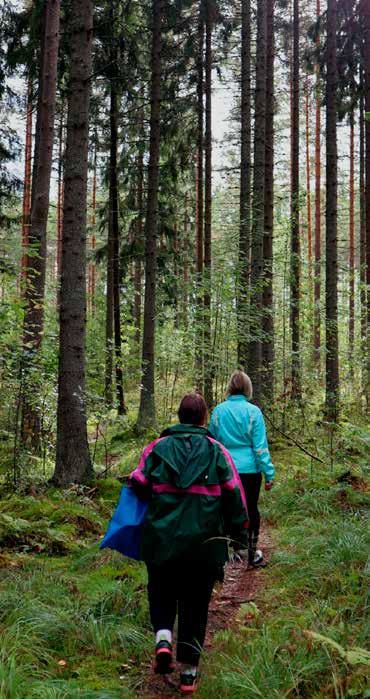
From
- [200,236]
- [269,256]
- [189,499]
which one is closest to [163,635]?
[189,499]

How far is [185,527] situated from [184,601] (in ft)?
1.77

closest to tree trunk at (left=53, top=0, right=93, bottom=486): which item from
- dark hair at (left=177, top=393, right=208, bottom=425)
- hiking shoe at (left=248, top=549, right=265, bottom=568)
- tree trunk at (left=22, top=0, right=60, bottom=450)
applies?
hiking shoe at (left=248, top=549, right=265, bottom=568)

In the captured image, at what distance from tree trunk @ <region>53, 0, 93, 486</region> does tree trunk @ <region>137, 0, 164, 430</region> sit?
5545mm

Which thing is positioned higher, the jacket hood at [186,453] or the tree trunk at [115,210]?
the tree trunk at [115,210]

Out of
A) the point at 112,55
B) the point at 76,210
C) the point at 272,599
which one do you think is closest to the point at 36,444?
the point at 76,210

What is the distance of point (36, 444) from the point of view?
9352 mm

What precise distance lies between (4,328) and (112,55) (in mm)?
11518

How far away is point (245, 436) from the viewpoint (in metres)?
5.23

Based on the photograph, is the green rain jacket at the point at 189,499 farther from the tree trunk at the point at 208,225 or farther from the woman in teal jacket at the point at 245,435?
the tree trunk at the point at 208,225

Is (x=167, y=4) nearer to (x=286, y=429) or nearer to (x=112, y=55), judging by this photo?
(x=112, y=55)

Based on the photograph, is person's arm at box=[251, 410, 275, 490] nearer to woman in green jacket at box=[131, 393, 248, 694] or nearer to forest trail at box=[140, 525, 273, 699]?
forest trail at box=[140, 525, 273, 699]

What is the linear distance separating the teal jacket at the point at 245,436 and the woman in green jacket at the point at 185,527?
6.00 ft

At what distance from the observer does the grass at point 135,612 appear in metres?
3.01

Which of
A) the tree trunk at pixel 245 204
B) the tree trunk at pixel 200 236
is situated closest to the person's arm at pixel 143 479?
the tree trunk at pixel 245 204
